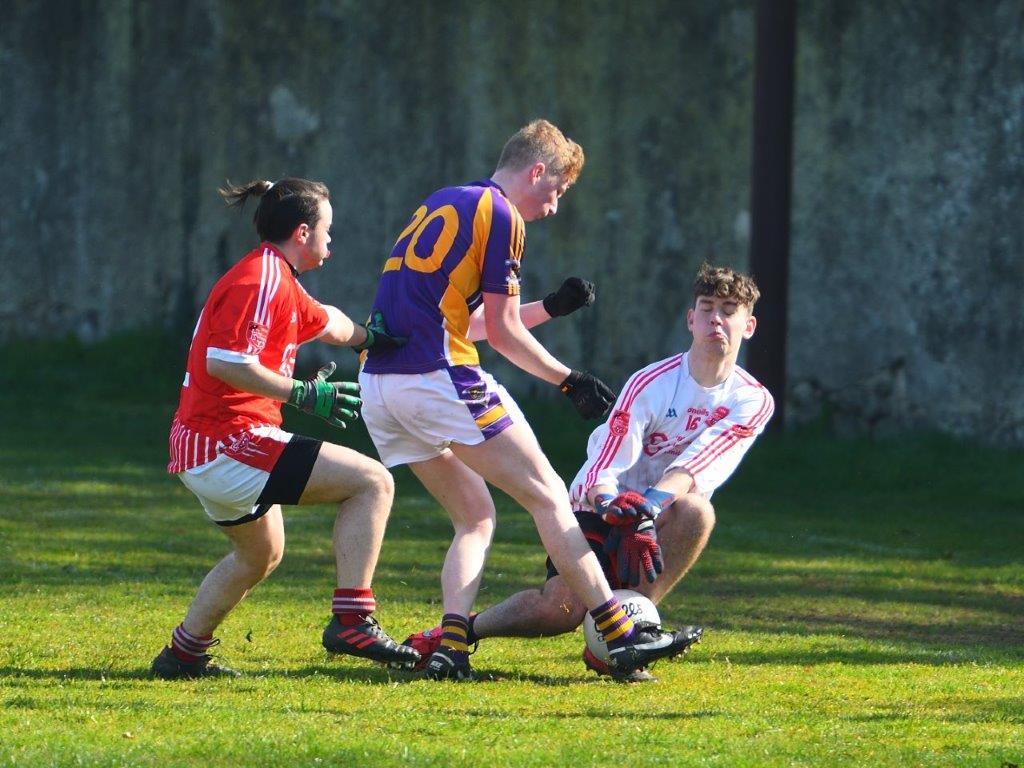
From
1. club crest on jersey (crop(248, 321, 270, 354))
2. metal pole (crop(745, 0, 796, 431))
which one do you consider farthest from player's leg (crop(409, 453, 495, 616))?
metal pole (crop(745, 0, 796, 431))

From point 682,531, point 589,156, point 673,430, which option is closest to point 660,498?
point 682,531

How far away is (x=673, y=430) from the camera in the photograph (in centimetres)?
656

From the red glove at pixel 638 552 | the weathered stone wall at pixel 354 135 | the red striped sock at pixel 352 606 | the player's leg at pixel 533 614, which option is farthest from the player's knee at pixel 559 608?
the weathered stone wall at pixel 354 135

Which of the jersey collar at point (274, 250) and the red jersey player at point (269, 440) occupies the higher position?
the jersey collar at point (274, 250)

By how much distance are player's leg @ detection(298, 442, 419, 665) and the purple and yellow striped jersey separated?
369mm

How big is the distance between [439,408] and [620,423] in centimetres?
85

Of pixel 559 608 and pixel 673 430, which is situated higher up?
pixel 673 430

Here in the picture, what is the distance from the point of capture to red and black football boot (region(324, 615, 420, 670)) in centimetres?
596

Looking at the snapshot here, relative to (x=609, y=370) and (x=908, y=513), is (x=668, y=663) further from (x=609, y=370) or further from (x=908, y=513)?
(x=609, y=370)

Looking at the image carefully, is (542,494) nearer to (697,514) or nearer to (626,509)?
(626,509)

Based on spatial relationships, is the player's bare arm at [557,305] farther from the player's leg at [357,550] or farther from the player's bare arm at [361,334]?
the player's leg at [357,550]

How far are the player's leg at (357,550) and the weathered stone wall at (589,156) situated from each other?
8.14m

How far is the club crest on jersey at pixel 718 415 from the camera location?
653 cm

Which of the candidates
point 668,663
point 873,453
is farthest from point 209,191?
point 668,663
